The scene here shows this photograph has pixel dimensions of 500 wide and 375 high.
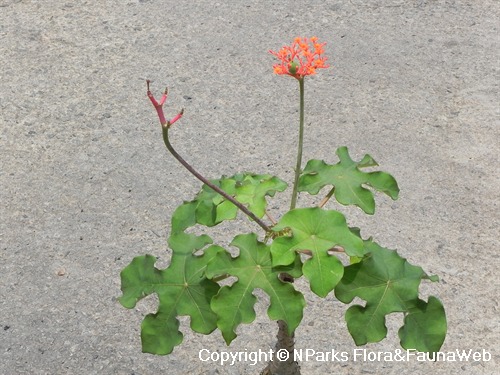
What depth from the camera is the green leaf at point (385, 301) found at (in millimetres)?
1673

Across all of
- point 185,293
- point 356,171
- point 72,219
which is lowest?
point 72,219

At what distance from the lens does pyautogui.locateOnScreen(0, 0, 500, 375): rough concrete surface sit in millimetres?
2664

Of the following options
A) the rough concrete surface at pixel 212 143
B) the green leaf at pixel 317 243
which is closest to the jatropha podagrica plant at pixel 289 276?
the green leaf at pixel 317 243

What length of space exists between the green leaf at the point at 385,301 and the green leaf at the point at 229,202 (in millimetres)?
272

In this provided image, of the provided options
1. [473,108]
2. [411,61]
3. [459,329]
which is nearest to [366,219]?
[459,329]

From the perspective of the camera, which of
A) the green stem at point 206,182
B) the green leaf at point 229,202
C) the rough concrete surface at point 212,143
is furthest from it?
the rough concrete surface at point 212,143

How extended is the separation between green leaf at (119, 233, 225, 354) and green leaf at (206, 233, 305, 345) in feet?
0.25

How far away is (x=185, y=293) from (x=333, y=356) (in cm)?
98

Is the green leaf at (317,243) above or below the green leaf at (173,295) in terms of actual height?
above

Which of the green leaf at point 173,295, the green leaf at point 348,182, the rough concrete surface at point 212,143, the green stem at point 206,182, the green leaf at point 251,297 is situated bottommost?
the rough concrete surface at point 212,143

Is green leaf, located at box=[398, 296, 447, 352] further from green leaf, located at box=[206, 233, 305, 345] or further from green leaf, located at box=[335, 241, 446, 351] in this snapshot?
green leaf, located at box=[206, 233, 305, 345]

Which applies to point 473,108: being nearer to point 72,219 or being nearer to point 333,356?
point 333,356

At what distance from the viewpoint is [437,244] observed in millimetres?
2951

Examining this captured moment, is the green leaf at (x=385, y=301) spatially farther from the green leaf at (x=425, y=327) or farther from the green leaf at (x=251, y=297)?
the green leaf at (x=251, y=297)
